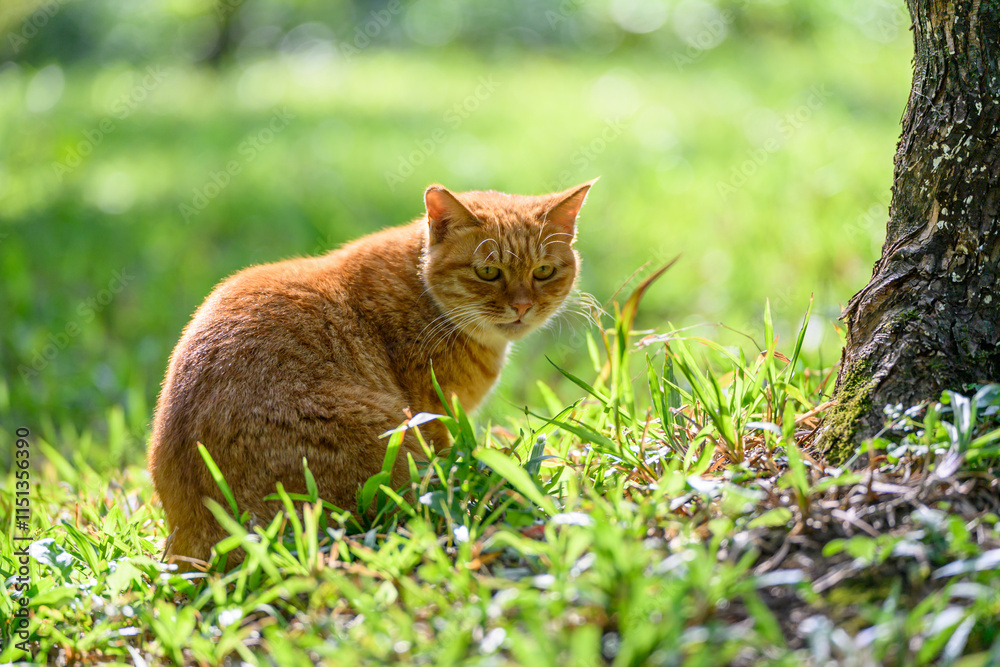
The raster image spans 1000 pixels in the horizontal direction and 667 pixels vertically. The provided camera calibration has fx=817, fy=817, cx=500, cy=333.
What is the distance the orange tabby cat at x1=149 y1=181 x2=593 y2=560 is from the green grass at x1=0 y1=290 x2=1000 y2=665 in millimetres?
151

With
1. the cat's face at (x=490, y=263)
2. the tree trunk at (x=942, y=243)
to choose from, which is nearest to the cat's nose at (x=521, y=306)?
the cat's face at (x=490, y=263)

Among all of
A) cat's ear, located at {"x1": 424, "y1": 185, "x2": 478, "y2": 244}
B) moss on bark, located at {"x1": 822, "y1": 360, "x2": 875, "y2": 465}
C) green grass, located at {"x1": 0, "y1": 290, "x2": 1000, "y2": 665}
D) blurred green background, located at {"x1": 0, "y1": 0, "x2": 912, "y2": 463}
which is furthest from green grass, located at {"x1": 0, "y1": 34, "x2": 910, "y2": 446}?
green grass, located at {"x1": 0, "y1": 290, "x2": 1000, "y2": 665}

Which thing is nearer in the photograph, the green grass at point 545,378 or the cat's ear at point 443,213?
the green grass at point 545,378

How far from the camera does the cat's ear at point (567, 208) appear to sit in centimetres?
311

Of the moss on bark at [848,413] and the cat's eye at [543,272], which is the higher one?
the cat's eye at [543,272]

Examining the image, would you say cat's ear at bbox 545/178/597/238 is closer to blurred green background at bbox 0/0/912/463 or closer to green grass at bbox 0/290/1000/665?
blurred green background at bbox 0/0/912/463

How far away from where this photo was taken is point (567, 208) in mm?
3189

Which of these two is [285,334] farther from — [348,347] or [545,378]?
[545,378]

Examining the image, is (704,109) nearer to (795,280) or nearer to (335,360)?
(795,280)

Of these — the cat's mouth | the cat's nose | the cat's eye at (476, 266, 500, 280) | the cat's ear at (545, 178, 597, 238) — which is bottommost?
the cat's mouth

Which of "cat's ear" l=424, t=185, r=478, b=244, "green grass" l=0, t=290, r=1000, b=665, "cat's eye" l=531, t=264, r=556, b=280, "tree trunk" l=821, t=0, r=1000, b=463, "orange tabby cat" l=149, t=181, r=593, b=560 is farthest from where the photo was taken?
"cat's eye" l=531, t=264, r=556, b=280

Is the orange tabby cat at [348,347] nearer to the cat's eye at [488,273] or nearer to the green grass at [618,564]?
the cat's eye at [488,273]

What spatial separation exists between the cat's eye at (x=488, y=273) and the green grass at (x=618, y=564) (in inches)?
28.3

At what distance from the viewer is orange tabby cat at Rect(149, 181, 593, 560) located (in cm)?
226
